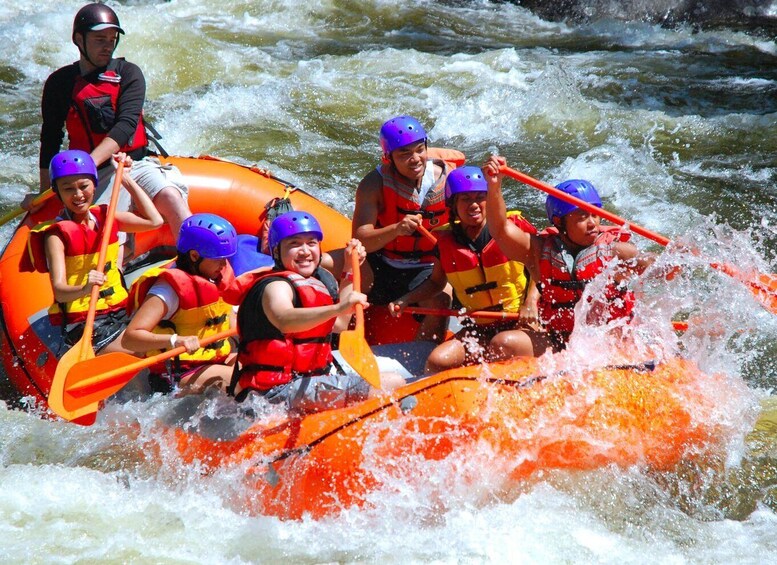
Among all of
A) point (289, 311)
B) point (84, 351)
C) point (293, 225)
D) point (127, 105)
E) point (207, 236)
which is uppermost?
point (127, 105)

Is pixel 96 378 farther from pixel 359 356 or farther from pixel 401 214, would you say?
pixel 401 214

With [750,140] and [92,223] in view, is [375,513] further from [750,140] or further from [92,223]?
[750,140]

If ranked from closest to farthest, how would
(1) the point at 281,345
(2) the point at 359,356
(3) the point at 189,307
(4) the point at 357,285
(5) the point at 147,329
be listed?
(2) the point at 359,356 → (4) the point at 357,285 → (1) the point at 281,345 → (5) the point at 147,329 → (3) the point at 189,307

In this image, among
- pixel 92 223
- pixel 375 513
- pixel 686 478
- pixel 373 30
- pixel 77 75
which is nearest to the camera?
pixel 375 513

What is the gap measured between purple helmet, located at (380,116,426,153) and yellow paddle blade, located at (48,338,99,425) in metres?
1.74

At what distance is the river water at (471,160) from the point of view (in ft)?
13.9

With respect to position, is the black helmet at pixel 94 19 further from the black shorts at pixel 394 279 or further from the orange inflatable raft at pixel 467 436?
the orange inflatable raft at pixel 467 436

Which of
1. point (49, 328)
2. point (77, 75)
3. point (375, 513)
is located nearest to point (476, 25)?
point (77, 75)

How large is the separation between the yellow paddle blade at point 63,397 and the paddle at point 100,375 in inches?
0.4

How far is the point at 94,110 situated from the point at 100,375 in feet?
6.36

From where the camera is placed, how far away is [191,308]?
177 inches

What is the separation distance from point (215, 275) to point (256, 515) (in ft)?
3.61

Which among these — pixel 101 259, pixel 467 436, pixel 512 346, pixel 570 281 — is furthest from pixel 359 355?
pixel 101 259

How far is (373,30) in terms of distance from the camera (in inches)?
528
